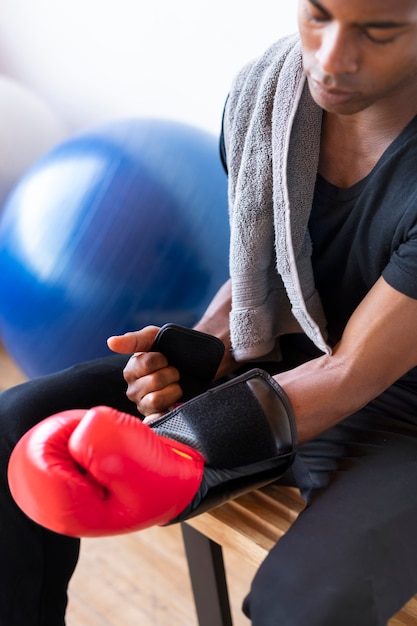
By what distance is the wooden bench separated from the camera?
921 millimetres

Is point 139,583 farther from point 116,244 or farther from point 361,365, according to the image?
point 361,365

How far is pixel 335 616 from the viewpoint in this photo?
699 millimetres

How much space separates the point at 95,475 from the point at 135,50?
59.6 inches

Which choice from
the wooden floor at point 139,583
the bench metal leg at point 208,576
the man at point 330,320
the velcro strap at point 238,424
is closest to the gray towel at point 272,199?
the man at point 330,320

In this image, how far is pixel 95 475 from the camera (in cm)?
71

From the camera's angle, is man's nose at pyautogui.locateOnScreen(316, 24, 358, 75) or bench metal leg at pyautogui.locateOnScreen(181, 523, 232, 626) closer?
man's nose at pyautogui.locateOnScreen(316, 24, 358, 75)

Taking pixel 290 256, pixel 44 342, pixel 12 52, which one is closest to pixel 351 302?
pixel 290 256

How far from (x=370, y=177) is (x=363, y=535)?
401mm

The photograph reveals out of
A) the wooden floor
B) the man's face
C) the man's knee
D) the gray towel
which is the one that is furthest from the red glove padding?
the wooden floor

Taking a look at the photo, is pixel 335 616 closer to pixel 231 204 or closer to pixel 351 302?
pixel 351 302

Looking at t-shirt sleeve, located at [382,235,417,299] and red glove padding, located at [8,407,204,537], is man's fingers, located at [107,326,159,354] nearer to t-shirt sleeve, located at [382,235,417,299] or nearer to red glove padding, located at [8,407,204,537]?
red glove padding, located at [8,407,204,537]

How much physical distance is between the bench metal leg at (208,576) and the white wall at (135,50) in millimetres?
994

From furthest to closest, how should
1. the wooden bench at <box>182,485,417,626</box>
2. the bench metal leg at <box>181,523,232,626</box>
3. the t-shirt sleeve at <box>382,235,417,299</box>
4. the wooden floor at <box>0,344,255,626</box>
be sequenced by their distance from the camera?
the wooden floor at <box>0,344,255,626</box>
the bench metal leg at <box>181,523,232,626</box>
the wooden bench at <box>182,485,417,626</box>
the t-shirt sleeve at <box>382,235,417,299</box>

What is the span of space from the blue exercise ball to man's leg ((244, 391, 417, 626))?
600mm
